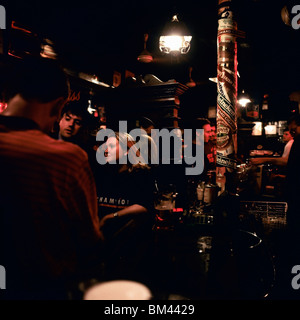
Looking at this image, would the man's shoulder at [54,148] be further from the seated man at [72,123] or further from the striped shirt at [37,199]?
the seated man at [72,123]

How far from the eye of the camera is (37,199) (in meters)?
1.51

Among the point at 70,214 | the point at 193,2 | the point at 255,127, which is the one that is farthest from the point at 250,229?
the point at 255,127

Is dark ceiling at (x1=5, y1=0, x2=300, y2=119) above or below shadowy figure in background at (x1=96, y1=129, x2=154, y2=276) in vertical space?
above

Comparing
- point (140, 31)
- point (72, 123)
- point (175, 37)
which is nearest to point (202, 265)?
point (72, 123)

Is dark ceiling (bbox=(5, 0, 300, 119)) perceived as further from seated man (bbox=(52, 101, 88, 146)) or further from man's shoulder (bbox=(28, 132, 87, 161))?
man's shoulder (bbox=(28, 132, 87, 161))

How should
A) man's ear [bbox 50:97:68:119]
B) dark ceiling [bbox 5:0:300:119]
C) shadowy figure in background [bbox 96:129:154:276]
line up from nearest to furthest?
man's ear [bbox 50:97:68:119] < shadowy figure in background [bbox 96:129:154:276] < dark ceiling [bbox 5:0:300:119]

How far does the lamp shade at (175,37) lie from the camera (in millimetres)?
5121

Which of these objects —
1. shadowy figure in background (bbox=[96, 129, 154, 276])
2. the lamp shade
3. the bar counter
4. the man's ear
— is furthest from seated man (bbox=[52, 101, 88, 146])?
the man's ear

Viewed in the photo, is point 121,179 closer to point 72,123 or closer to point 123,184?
point 123,184

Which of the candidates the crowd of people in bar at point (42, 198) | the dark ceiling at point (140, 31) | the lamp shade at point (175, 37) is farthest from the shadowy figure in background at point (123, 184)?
the dark ceiling at point (140, 31)

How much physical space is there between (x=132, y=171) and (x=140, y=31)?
16.6 ft

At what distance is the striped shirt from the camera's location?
1.49 meters

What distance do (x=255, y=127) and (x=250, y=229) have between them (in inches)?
709
